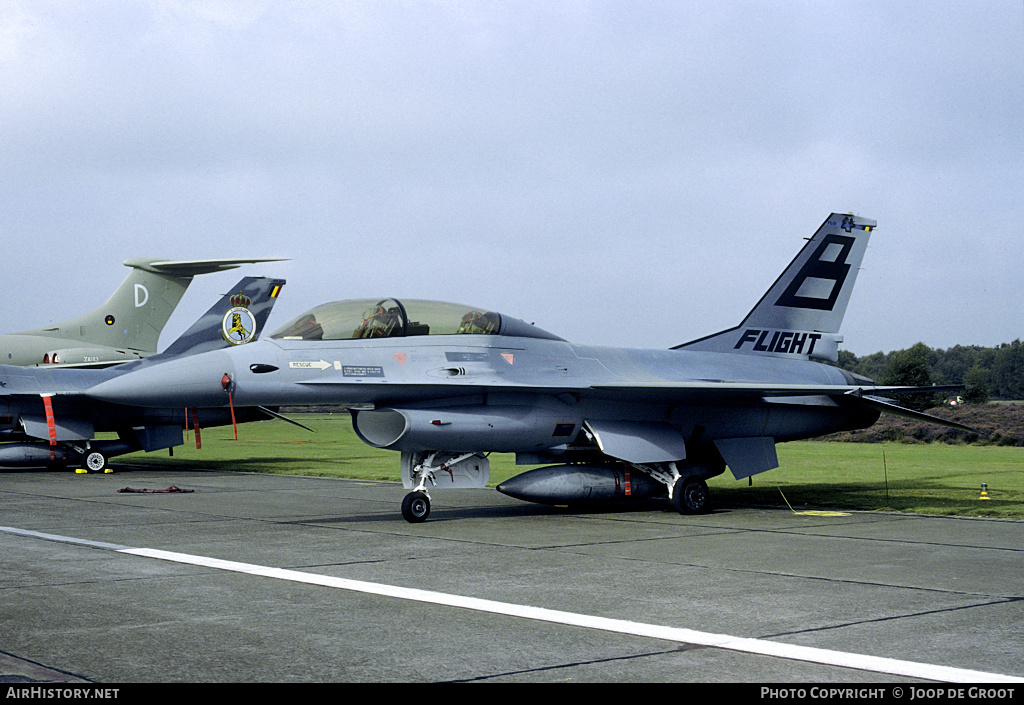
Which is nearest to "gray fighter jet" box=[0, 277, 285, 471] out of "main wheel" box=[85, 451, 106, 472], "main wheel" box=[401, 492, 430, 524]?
"main wheel" box=[85, 451, 106, 472]

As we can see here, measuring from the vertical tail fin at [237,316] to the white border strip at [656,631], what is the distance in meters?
18.3

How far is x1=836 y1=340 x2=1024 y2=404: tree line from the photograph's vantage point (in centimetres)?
6962

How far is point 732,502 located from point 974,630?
979 centimetres

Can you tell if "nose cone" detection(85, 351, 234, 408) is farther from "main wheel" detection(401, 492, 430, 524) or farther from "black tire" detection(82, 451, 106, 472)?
"black tire" detection(82, 451, 106, 472)

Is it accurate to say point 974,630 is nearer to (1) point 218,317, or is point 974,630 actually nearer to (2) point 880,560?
(2) point 880,560

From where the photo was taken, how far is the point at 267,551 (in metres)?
9.48

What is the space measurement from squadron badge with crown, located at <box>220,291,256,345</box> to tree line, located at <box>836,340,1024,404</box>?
51617 mm

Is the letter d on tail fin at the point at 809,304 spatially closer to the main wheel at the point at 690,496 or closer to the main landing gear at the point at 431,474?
the main wheel at the point at 690,496

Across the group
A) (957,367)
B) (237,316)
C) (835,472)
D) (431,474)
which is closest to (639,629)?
(431,474)

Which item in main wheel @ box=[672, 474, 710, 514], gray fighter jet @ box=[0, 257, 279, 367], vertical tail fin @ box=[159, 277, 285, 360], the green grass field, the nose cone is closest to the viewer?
the nose cone

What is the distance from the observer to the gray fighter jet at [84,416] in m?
22.9

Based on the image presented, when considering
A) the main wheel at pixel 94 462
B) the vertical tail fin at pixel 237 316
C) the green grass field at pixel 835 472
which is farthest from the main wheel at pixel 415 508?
the vertical tail fin at pixel 237 316

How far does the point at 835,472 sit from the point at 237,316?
16128mm

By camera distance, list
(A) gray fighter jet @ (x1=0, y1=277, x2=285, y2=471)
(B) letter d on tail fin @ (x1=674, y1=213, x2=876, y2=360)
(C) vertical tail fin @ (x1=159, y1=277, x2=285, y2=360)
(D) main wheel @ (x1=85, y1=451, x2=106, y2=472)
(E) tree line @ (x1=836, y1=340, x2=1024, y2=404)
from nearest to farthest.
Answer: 1. (B) letter d on tail fin @ (x1=674, y1=213, x2=876, y2=360)
2. (A) gray fighter jet @ (x1=0, y1=277, x2=285, y2=471)
3. (D) main wheel @ (x1=85, y1=451, x2=106, y2=472)
4. (C) vertical tail fin @ (x1=159, y1=277, x2=285, y2=360)
5. (E) tree line @ (x1=836, y1=340, x2=1024, y2=404)
